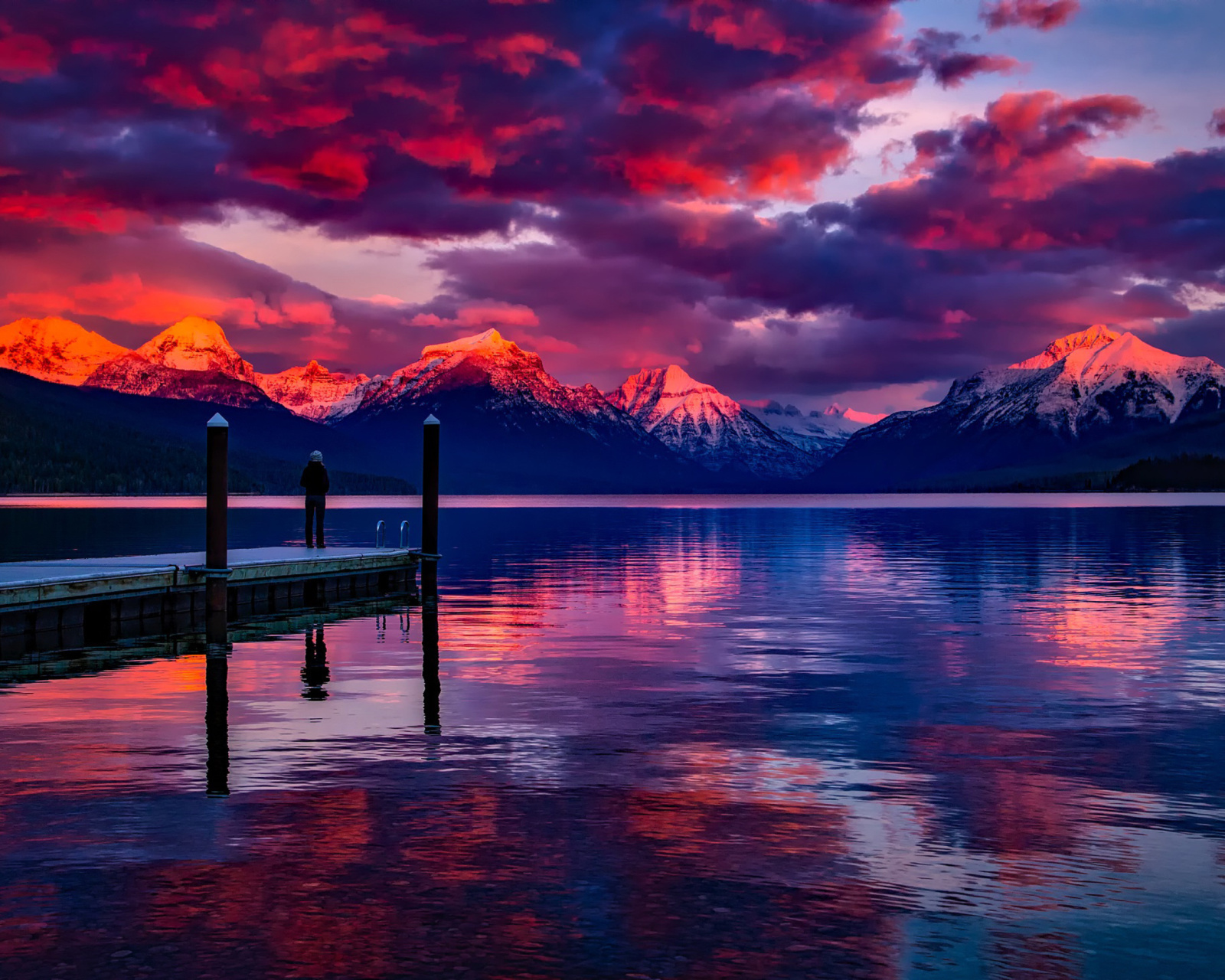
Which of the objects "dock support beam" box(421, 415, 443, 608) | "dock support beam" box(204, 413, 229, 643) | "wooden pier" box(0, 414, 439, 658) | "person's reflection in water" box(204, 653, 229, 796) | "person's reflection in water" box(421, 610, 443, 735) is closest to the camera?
"person's reflection in water" box(204, 653, 229, 796)

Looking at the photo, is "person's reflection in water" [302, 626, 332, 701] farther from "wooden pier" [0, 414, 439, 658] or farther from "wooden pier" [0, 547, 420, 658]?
"wooden pier" [0, 547, 420, 658]

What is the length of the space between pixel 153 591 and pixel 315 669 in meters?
10.2

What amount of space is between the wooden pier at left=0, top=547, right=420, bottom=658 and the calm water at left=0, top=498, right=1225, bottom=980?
2.57 metres

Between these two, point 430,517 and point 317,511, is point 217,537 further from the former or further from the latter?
point 430,517

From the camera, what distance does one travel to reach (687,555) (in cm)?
8450

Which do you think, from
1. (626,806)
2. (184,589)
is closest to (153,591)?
(184,589)

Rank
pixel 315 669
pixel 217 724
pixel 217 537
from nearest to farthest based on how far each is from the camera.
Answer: pixel 217 724, pixel 315 669, pixel 217 537

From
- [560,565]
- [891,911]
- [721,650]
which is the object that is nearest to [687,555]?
[560,565]

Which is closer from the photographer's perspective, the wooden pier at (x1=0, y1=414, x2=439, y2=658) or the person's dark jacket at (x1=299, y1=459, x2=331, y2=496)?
the wooden pier at (x1=0, y1=414, x2=439, y2=658)

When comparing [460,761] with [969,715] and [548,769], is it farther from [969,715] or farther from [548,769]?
[969,715]

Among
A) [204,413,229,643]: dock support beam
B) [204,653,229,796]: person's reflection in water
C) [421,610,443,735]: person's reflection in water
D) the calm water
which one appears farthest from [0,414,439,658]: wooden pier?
[421,610,443,735]: person's reflection in water

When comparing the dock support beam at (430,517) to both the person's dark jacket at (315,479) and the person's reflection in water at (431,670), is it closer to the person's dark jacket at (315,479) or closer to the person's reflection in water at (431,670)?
the person's dark jacket at (315,479)

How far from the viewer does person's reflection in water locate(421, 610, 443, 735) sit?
958 inches

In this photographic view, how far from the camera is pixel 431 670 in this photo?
3162 centimetres
